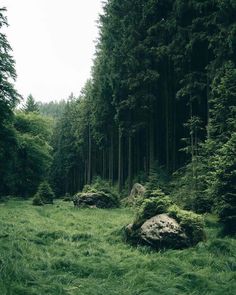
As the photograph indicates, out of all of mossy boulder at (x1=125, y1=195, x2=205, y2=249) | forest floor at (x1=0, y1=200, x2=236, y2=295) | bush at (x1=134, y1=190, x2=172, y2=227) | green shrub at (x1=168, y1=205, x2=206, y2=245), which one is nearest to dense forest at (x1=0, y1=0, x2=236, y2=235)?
green shrub at (x1=168, y1=205, x2=206, y2=245)

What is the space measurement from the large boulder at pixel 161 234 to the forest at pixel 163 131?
0.37ft

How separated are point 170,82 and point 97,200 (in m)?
11.9

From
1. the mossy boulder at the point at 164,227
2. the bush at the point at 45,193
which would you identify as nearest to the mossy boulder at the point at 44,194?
the bush at the point at 45,193

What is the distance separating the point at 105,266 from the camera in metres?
Result: 10.5

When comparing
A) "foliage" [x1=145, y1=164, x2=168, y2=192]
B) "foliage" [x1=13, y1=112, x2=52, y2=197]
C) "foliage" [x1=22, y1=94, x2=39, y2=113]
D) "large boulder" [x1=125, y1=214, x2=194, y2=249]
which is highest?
"foliage" [x1=22, y1=94, x2=39, y2=113]

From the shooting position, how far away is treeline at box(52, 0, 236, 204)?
1856 cm

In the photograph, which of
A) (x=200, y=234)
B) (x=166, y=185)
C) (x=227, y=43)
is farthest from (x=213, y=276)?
(x=166, y=185)

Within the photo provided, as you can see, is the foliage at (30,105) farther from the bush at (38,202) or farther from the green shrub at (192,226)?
the green shrub at (192,226)

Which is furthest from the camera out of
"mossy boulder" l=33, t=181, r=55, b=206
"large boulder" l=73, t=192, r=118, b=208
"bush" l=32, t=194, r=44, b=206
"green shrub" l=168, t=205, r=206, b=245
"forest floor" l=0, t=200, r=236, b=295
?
"mossy boulder" l=33, t=181, r=55, b=206

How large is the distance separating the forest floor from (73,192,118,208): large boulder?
1219cm

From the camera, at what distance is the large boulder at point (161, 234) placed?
12773 mm

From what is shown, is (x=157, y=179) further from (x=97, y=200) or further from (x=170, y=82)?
(x=170, y=82)

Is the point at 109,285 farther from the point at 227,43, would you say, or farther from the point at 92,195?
the point at 92,195

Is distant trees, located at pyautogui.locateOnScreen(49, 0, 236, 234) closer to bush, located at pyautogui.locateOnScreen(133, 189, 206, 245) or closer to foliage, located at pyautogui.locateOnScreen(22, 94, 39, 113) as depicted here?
bush, located at pyautogui.locateOnScreen(133, 189, 206, 245)
